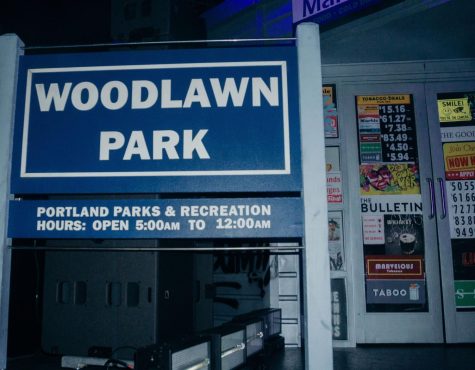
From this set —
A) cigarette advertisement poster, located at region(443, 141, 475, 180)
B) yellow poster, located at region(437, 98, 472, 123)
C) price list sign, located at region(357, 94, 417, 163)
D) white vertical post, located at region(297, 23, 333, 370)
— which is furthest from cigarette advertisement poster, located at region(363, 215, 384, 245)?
white vertical post, located at region(297, 23, 333, 370)

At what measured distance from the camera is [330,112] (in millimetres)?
4547

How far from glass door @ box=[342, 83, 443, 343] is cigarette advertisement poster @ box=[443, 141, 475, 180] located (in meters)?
0.19

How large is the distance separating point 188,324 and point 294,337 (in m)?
1.07

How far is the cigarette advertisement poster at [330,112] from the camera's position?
14.8 feet

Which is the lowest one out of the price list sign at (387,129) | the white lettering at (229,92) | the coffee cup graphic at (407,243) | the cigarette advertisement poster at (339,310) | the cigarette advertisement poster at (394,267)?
the cigarette advertisement poster at (339,310)

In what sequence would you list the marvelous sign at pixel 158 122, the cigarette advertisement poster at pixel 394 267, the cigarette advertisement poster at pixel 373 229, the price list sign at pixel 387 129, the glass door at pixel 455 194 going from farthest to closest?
the price list sign at pixel 387 129, the cigarette advertisement poster at pixel 373 229, the cigarette advertisement poster at pixel 394 267, the glass door at pixel 455 194, the marvelous sign at pixel 158 122

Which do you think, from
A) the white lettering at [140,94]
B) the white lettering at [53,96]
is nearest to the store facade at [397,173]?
the white lettering at [140,94]

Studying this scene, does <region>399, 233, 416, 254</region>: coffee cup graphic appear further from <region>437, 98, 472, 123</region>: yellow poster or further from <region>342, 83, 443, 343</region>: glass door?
<region>437, 98, 472, 123</region>: yellow poster

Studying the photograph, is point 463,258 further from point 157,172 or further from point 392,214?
point 157,172

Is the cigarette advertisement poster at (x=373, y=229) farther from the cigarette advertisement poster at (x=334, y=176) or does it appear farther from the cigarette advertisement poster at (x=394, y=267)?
the cigarette advertisement poster at (x=334, y=176)

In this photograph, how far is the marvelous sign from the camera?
4.75ft

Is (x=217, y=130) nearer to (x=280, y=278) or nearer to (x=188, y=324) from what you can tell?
(x=188, y=324)

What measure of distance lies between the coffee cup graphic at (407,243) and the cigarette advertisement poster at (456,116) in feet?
3.49

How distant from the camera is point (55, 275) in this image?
3666mm
